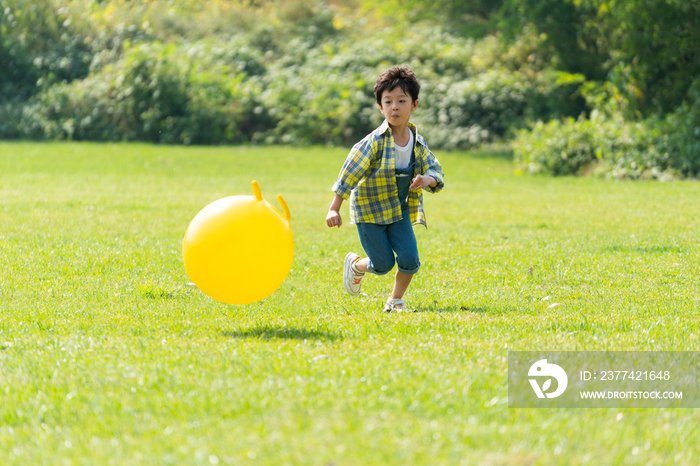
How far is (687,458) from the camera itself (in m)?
2.97

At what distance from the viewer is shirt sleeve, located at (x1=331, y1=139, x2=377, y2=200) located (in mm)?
5359

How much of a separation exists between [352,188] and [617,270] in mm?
2956

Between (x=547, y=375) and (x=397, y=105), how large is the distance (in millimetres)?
2230

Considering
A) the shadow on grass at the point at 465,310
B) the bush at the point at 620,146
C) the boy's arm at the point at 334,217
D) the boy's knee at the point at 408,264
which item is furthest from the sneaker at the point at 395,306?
the bush at the point at 620,146

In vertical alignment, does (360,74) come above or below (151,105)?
above

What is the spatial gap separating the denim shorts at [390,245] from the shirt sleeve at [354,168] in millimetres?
375

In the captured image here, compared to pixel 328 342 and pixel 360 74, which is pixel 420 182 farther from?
pixel 360 74

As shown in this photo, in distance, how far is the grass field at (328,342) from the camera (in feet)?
10.1

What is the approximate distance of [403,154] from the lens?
18.2 ft

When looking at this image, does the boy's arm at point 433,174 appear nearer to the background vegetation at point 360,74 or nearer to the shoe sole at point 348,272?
the shoe sole at point 348,272

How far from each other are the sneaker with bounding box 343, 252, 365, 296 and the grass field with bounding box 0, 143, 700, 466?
0.55 ft

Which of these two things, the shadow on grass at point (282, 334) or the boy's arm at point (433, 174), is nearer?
the shadow on grass at point (282, 334)

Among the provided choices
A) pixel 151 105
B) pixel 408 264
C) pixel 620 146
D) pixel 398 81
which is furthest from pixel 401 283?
pixel 151 105

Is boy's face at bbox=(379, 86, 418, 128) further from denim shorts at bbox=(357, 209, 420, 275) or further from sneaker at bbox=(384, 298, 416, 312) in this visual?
sneaker at bbox=(384, 298, 416, 312)
